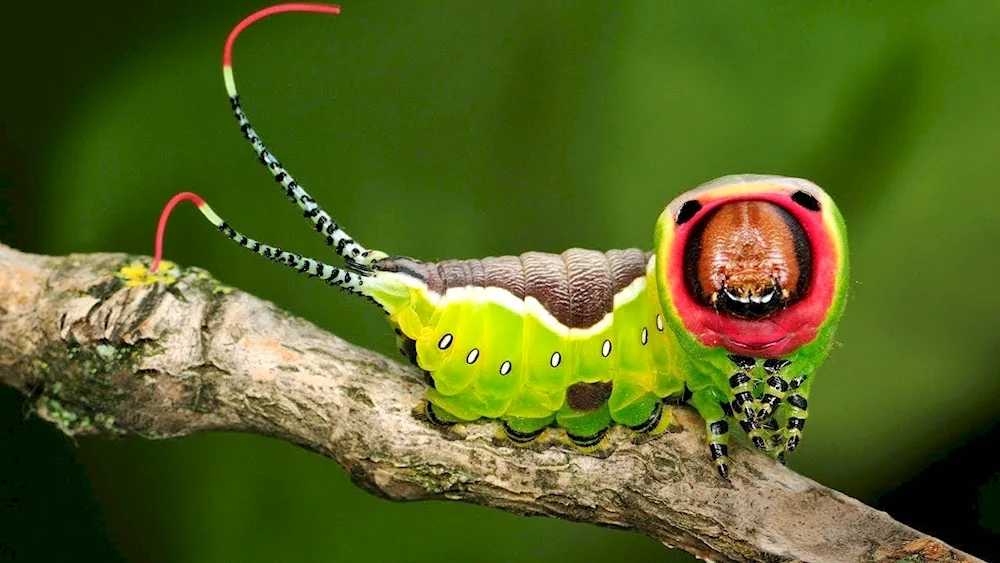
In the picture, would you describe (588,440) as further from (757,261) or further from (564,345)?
(757,261)

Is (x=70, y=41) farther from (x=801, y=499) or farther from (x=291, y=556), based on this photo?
(x=801, y=499)

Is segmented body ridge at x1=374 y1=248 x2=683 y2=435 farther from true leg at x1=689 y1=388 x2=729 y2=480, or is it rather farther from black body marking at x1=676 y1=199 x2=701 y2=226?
black body marking at x1=676 y1=199 x2=701 y2=226

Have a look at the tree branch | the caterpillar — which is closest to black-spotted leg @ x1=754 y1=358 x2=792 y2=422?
the caterpillar

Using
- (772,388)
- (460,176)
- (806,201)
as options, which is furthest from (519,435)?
(460,176)

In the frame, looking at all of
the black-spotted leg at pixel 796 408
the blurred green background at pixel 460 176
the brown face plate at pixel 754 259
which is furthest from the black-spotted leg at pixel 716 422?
the blurred green background at pixel 460 176

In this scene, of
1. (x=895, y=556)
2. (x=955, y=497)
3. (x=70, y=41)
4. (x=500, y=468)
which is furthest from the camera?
(x=70, y=41)

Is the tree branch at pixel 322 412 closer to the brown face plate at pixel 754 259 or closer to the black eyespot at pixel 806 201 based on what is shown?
the brown face plate at pixel 754 259

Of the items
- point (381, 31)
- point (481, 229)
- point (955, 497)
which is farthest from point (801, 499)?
point (381, 31)
